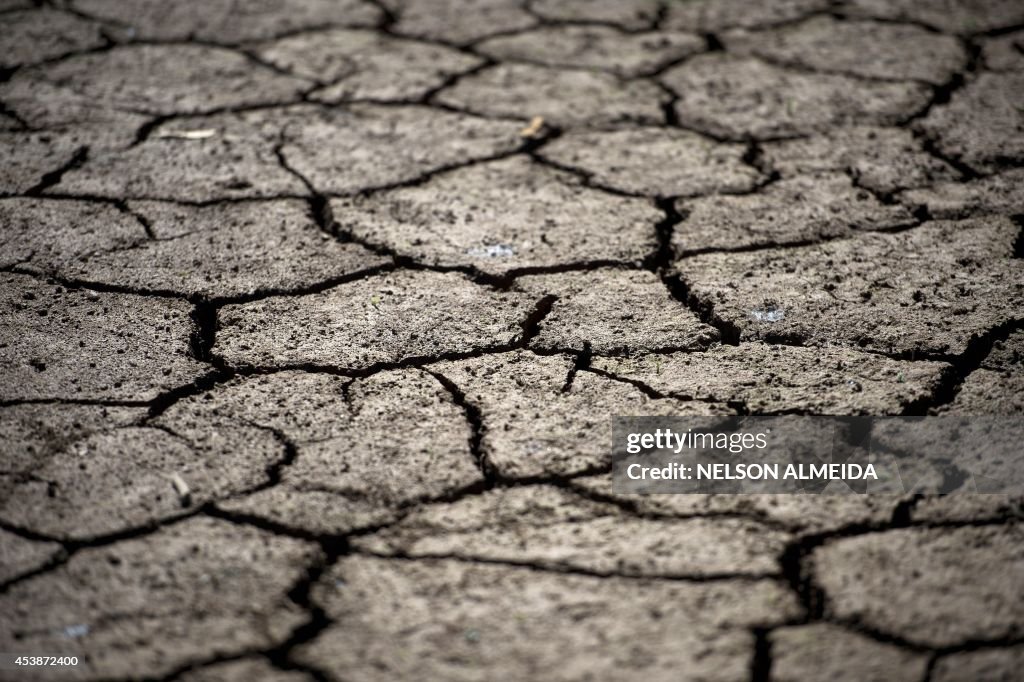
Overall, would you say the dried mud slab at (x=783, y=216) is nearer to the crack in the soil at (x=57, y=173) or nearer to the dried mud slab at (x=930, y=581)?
the dried mud slab at (x=930, y=581)

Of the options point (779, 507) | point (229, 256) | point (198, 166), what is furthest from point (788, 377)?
point (198, 166)

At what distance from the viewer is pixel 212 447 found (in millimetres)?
1770

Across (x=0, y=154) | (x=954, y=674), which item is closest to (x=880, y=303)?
(x=954, y=674)

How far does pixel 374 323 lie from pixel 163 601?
76 centimetres

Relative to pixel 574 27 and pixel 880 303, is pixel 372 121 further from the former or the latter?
pixel 880 303

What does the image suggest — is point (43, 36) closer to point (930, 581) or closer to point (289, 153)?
point (289, 153)

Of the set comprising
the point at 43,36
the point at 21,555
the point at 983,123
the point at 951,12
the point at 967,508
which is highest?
the point at 951,12

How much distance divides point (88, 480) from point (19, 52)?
2.11 metres

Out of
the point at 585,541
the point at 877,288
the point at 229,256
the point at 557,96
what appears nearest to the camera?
the point at 585,541

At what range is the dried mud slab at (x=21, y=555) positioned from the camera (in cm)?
152

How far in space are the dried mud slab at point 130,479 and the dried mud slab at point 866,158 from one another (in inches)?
60.9

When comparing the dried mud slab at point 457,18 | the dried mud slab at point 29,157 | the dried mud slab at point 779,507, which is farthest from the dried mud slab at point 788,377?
the dried mud slab at point 457,18

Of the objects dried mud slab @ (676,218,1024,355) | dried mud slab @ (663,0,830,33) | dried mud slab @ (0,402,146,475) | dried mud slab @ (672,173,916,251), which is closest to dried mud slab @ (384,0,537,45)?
dried mud slab @ (663,0,830,33)

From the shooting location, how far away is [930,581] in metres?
1.49
